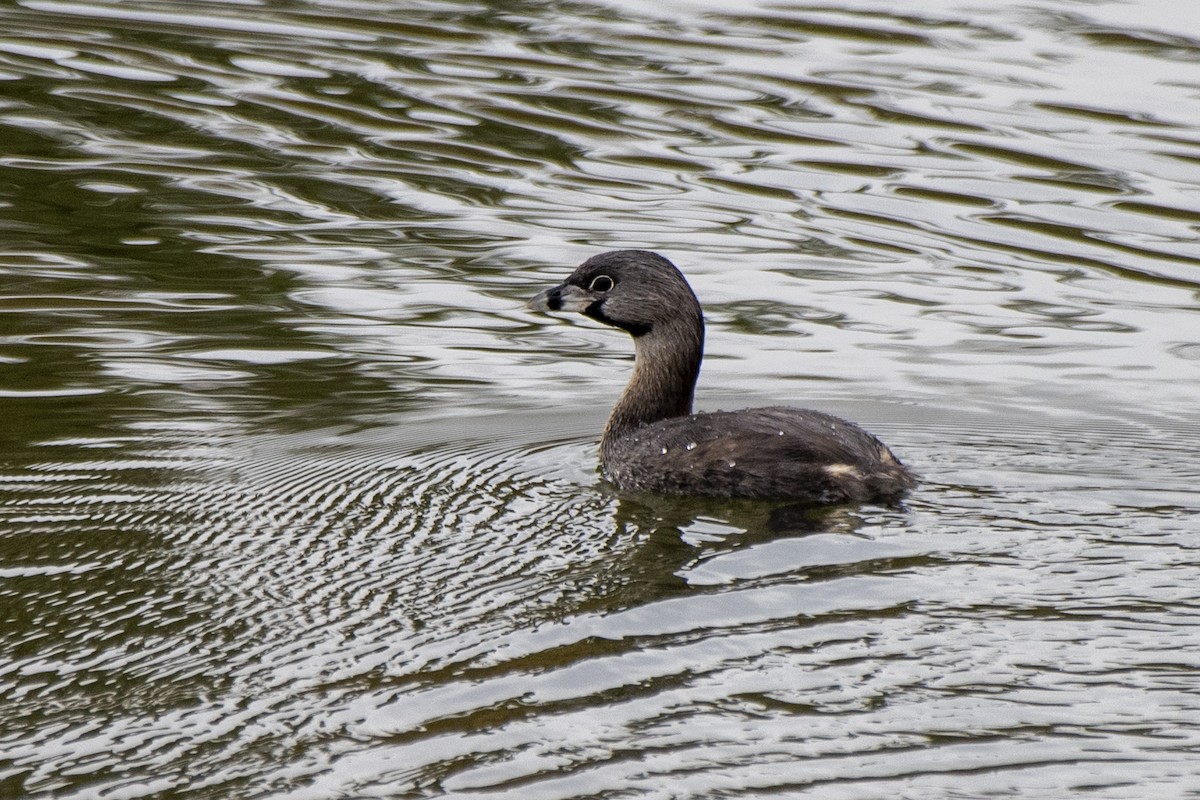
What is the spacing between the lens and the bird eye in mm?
8609

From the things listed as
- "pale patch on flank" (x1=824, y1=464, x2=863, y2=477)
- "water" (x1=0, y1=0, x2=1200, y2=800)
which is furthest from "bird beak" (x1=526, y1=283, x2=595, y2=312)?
"pale patch on flank" (x1=824, y1=464, x2=863, y2=477)

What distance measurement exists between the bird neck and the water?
13.9 inches

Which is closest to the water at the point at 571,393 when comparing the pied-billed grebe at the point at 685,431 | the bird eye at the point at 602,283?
the pied-billed grebe at the point at 685,431

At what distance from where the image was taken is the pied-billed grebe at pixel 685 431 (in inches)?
290

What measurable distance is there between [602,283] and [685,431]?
3.54 ft

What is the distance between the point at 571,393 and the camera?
939 cm

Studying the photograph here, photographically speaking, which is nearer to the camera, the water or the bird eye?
the water

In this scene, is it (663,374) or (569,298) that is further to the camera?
(569,298)

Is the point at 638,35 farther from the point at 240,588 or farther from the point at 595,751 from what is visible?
the point at 595,751

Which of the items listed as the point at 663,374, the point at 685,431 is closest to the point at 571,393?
the point at 663,374

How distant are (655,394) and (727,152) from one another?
238 inches

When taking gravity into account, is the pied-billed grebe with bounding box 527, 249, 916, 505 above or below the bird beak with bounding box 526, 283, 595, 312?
below

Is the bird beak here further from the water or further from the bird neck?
the water

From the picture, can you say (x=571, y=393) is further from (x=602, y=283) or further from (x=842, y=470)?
(x=842, y=470)
